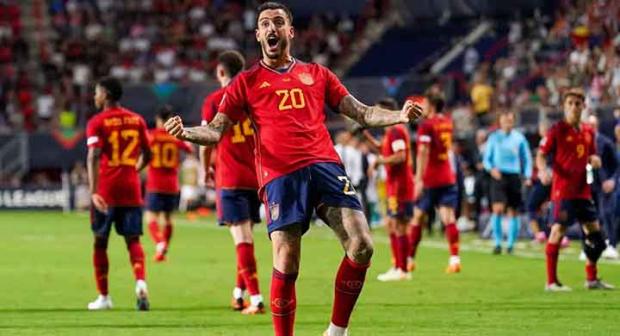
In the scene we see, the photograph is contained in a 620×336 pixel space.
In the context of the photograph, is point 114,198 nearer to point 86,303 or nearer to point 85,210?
point 86,303

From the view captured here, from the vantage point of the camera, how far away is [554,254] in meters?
16.8

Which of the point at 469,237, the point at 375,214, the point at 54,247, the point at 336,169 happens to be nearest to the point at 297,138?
the point at 336,169

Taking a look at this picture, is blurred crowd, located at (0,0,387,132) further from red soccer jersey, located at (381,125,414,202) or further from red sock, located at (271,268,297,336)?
red sock, located at (271,268,297,336)

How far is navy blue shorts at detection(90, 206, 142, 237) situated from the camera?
15.6 meters

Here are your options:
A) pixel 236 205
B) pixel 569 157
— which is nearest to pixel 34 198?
pixel 569 157

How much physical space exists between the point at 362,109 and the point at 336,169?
52cm

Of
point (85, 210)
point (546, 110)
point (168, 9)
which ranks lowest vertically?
point (85, 210)

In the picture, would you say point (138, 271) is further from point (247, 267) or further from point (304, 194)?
point (304, 194)

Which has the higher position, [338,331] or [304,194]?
[304,194]

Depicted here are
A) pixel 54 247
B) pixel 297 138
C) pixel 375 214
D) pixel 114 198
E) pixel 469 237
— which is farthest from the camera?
pixel 375 214

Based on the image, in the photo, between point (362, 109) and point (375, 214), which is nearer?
point (362, 109)

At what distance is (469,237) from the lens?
30266 millimetres

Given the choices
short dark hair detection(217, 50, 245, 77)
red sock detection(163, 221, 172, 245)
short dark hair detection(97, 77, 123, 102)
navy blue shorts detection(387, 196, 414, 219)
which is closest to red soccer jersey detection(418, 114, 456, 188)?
navy blue shorts detection(387, 196, 414, 219)

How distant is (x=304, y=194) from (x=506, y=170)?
14.8 metres
